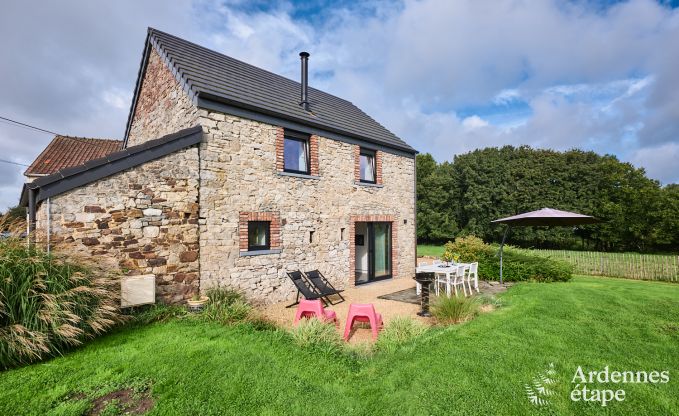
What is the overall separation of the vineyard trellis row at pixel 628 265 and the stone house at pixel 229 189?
780 centimetres

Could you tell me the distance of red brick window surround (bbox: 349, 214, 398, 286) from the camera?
33.2 ft

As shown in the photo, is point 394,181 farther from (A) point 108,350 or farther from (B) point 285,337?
(A) point 108,350

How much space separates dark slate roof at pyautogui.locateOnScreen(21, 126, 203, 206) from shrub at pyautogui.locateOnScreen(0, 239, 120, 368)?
122 cm

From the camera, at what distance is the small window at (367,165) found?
11164 millimetres

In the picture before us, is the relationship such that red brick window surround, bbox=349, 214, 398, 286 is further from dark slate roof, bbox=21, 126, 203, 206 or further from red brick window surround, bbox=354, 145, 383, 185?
dark slate roof, bbox=21, 126, 203, 206

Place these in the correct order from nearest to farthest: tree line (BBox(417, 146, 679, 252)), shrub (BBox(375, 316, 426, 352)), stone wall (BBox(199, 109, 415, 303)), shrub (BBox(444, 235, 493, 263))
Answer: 1. shrub (BBox(375, 316, 426, 352))
2. stone wall (BBox(199, 109, 415, 303))
3. shrub (BBox(444, 235, 493, 263))
4. tree line (BBox(417, 146, 679, 252))

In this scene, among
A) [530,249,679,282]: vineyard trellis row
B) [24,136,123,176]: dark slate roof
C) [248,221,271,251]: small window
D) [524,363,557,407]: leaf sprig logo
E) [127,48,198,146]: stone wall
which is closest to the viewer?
[524,363,557,407]: leaf sprig logo

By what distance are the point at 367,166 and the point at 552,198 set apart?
24554mm

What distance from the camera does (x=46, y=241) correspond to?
4832mm

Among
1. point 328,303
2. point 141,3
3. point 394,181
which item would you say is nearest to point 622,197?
point 394,181

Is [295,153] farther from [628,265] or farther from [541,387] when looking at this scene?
[628,265]

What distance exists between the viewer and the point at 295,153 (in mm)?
9031

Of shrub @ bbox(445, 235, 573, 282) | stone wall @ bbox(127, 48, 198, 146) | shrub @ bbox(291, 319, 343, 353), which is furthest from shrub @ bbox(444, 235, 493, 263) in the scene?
stone wall @ bbox(127, 48, 198, 146)

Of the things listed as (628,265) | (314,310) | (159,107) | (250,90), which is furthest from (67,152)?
(628,265)
